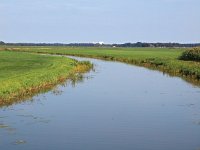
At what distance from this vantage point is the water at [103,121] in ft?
46.1

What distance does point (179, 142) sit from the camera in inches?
562

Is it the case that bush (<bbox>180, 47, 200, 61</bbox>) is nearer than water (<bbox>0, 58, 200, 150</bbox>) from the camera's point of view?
No

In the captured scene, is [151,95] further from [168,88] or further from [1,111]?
[1,111]

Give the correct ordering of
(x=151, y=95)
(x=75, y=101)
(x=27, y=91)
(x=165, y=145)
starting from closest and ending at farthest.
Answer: (x=165, y=145)
(x=75, y=101)
(x=27, y=91)
(x=151, y=95)

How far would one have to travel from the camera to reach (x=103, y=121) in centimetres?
1772

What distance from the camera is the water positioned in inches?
554

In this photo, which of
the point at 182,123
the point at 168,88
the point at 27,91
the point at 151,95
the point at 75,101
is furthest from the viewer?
the point at 168,88

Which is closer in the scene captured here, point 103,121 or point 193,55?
point 103,121

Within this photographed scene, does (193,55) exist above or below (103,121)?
below

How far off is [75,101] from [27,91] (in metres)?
3.20

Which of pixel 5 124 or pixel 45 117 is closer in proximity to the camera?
pixel 5 124

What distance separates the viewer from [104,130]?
15945 millimetres

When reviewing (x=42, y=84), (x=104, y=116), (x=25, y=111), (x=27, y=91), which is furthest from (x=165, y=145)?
(x=42, y=84)

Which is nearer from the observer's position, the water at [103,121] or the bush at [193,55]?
the water at [103,121]
